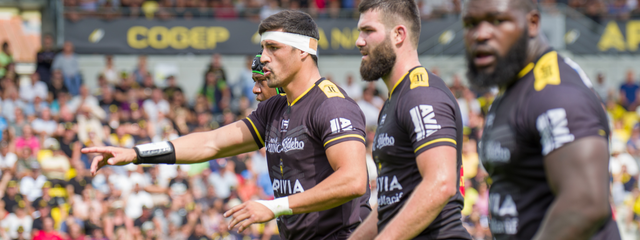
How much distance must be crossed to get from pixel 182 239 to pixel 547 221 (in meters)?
12.0

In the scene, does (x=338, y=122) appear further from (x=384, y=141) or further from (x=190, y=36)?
(x=190, y=36)

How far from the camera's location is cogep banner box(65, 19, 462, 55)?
19031 mm

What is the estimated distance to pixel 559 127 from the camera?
2.52 meters

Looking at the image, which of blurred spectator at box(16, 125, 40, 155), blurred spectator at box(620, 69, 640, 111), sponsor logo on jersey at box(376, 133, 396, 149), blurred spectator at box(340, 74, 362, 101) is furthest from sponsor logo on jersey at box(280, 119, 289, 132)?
blurred spectator at box(620, 69, 640, 111)

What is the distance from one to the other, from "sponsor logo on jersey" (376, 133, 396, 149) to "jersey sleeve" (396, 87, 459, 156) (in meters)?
0.12

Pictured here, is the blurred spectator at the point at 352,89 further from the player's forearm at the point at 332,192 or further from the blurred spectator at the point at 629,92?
the player's forearm at the point at 332,192

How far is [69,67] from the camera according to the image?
57.1ft

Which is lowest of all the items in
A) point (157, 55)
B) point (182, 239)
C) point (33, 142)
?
point (182, 239)

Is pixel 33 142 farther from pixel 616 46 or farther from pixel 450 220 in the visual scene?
pixel 616 46

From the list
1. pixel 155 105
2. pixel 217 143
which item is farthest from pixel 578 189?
pixel 155 105

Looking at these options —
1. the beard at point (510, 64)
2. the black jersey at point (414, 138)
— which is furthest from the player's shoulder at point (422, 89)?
the beard at point (510, 64)

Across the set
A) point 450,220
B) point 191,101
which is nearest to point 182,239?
point 191,101

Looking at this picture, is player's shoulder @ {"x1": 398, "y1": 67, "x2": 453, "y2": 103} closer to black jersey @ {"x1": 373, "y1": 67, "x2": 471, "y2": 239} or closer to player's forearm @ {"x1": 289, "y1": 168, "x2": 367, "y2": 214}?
black jersey @ {"x1": 373, "y1": 67, "x2": 471, "y2": 239}

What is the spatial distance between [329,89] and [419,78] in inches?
37.9
